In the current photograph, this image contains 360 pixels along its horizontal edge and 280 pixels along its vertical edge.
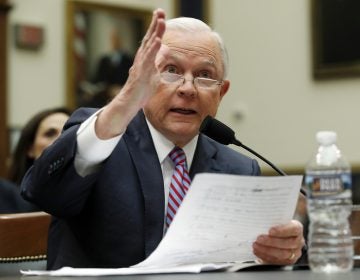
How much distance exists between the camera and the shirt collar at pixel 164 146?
9.36ft

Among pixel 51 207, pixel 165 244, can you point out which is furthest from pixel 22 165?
pixel 165 244

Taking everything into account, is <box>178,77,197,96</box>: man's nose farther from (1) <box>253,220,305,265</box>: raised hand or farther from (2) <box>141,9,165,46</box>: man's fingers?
(1) <box>253,220,305,265</box>: raised hand

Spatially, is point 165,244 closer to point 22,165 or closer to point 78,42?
point 22,165

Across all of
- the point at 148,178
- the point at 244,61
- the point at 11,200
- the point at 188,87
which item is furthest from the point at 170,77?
the point at 244,61

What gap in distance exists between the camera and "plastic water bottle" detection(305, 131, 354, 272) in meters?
2.24

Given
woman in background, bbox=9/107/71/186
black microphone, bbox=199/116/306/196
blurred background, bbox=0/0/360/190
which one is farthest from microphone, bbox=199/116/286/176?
blurred background, bbox=0/0/360/190

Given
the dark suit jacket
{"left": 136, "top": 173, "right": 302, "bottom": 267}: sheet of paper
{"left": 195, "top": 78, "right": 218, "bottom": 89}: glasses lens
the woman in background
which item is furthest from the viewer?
the woman in background

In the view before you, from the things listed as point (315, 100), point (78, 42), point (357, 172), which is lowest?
point (357, 172)

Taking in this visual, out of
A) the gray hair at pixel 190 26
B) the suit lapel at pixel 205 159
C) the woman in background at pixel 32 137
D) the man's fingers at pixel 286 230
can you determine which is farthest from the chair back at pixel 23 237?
the woman in background at pixel 32 137

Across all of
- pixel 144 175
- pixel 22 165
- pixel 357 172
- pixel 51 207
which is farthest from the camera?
pixel 357 172

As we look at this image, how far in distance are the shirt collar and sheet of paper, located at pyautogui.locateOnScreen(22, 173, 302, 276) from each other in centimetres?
56

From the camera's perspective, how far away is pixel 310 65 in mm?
8602

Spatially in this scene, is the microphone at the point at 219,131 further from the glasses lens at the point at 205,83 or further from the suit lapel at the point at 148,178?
the glasses lens at the point at 205,83

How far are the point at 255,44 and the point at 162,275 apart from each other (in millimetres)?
7003
